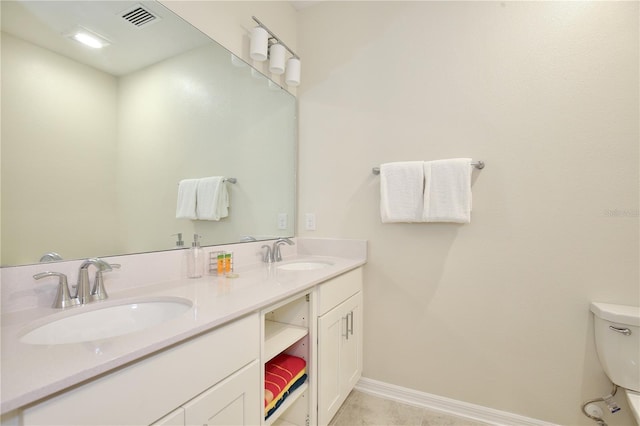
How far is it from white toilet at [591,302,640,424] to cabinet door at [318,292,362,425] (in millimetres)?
1135

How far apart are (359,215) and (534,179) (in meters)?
0.95

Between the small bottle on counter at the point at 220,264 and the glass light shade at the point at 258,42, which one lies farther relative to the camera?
the glass light shade at the point at 258,42

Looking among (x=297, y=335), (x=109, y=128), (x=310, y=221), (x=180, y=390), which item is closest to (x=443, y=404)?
(x=297, y=335)

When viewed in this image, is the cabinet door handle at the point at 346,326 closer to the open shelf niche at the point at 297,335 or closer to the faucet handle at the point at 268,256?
the open shelf niche at the point at 297,335

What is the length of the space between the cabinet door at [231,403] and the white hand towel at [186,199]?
725 mm

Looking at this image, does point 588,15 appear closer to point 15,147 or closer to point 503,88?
point 503,88

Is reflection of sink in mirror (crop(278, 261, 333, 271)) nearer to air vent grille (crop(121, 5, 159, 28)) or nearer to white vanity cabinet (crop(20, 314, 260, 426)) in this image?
white vanity cabinet (crop(20, 314, 260, 426))

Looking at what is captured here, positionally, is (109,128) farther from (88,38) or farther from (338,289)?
(338,289)

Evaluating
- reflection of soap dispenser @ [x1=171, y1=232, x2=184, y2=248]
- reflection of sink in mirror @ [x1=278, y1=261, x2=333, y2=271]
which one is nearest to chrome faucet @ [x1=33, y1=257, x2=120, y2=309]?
reflection of soap dispenser @ [x1=171, y1=232, x2=184, y2=248]

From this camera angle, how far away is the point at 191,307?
0.90m

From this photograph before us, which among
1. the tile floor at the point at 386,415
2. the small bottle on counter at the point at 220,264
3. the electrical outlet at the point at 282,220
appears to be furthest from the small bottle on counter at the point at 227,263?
the tile floor at the point at 386,415

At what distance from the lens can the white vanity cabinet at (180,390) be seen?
536 millimetres

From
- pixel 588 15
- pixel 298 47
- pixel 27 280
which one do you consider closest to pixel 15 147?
pixel 27 280

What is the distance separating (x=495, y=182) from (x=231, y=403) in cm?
156
